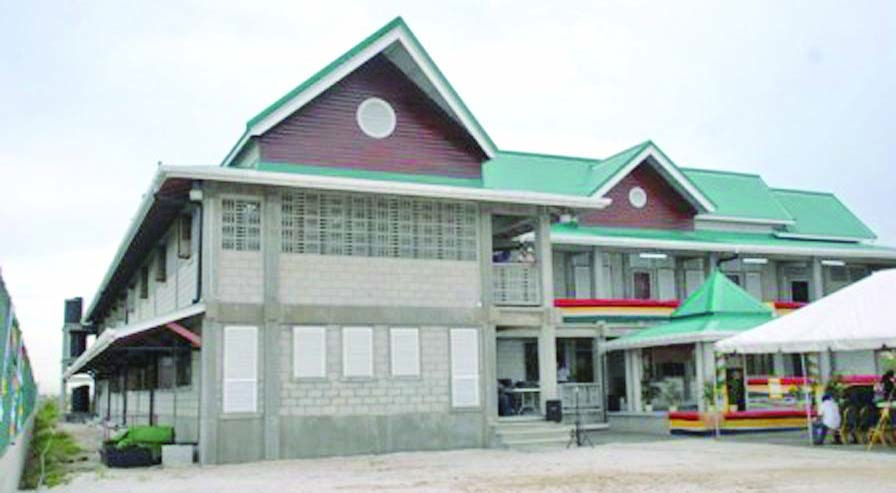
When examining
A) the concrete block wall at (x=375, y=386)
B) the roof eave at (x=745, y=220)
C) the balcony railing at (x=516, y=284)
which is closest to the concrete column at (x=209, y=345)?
the concrete block wall at (x=375, y=386)

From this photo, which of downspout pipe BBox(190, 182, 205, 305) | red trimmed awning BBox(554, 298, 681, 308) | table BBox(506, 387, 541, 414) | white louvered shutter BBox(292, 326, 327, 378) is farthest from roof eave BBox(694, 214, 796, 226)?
downspout pipe BBox(190, 182, 205, 305)

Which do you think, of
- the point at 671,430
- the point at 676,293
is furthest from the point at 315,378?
the point at 676,293

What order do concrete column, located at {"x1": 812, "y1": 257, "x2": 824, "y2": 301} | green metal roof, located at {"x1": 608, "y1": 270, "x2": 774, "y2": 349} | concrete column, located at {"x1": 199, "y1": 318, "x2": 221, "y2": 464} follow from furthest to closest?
concrete column, located at {"x1": 812, "y1": 257, "x2": 824, "y2": 301} → green metal roof, located at {"x1": 608, "y1": 270, "x2": 774, "y2": 349} → concrete column, located at {"x1": 199, "y1": 318, "x2": 221, "y2": 464}

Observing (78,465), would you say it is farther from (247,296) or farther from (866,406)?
(866,406)

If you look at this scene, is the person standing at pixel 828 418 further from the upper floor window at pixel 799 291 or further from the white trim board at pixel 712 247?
the upper floor window at pixel 799 291

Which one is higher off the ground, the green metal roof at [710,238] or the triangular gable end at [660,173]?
the triangular gable end at [660,173]

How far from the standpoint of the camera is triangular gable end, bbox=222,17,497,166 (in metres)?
23.0

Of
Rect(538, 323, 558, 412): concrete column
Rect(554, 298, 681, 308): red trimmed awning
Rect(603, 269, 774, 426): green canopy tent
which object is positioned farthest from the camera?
Rect(554, 298, 681, 308): red trimmed awning

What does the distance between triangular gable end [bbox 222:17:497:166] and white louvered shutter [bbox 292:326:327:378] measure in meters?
5.07

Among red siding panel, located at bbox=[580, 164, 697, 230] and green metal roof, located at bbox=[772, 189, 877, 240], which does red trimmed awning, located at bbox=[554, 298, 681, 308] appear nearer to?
red siding panel, located at bbox=[580, 164, 697, 230]

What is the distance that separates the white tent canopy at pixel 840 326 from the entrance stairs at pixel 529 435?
4338 mm

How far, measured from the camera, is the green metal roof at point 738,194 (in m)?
36.5

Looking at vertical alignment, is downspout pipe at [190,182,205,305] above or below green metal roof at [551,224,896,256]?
below

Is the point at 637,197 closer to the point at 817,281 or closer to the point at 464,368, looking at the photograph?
the point at 817,281
